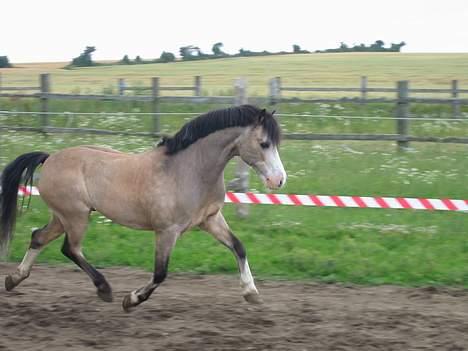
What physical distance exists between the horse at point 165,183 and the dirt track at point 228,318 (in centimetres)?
26

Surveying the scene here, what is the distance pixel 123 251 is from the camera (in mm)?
7918

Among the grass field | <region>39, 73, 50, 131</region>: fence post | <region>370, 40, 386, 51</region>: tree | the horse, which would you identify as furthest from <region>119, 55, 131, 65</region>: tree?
the horse

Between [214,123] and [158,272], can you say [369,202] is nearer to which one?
[214,123]

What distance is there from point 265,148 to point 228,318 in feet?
4.30

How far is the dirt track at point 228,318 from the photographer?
16.7 ft

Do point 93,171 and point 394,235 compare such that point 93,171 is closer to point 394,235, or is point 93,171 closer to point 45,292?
point 45,292

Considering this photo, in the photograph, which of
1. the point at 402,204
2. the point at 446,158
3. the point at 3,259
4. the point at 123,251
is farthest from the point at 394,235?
the point at 446,158

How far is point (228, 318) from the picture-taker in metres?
5.67

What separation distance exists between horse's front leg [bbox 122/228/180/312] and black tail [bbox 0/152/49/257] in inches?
59.0

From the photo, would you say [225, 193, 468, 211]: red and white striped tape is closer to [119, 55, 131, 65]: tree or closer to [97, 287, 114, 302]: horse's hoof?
[97, 287, 114, 302]: horse's hoof

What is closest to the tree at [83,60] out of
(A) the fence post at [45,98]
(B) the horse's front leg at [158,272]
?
(A) the fence post at [45,98]

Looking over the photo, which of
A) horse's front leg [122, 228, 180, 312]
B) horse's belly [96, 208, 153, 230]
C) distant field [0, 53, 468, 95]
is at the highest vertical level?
distant field [0, 53, 468, 95]

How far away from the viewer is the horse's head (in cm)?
573

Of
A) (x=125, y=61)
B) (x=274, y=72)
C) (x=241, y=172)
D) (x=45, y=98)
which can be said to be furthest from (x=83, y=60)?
(x=241, y=172)
